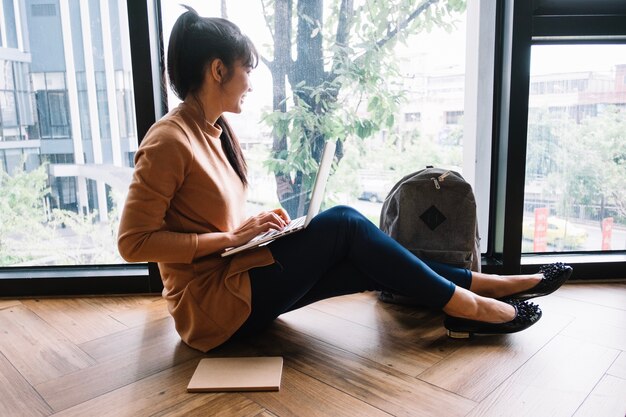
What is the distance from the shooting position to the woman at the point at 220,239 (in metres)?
1.11

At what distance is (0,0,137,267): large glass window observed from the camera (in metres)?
1.73

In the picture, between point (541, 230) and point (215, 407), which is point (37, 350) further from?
point (541, 230)

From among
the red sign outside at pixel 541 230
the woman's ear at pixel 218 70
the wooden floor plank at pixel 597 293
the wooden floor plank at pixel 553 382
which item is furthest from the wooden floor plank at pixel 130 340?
the red sign outside at pixel 541 230

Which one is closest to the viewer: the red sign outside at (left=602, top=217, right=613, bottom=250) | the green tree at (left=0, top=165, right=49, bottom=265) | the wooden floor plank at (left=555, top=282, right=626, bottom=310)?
the wooden floor plank at (left=555, top=282, right=626, bottom=310)

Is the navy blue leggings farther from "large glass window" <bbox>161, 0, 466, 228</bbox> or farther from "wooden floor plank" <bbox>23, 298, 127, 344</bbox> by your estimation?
"large glass window" <bbox>161, 0, 466, 228</bbox>

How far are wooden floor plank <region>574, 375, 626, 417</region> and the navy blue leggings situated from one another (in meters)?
0.38

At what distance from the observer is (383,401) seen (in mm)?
1037

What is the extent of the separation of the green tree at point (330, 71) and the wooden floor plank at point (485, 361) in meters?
0.94

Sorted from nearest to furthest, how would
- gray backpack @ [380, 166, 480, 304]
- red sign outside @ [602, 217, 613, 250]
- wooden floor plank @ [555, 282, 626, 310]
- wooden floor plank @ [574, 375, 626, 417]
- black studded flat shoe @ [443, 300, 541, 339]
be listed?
wooden floor plank @ [574, 375, 626, 417], black studded flat shoe @ [443, 300, 541, 339], gray backpack @ [380, 166, 480, 304], wooden floor plank @ [555, 282, 626, 310], red sign outside @ [602, 217, 613, 250]

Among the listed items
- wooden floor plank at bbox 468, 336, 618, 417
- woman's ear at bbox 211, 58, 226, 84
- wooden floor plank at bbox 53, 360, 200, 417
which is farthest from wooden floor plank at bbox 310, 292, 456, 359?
woman's ear at bbox 211, 58, 226, 84

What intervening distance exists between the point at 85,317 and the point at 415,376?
1.10 meters

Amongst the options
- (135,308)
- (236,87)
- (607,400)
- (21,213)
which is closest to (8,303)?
(21,213)

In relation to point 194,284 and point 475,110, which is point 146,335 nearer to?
point 194,284

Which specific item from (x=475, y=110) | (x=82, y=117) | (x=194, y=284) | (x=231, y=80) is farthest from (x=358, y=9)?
(x=194, y=284)
